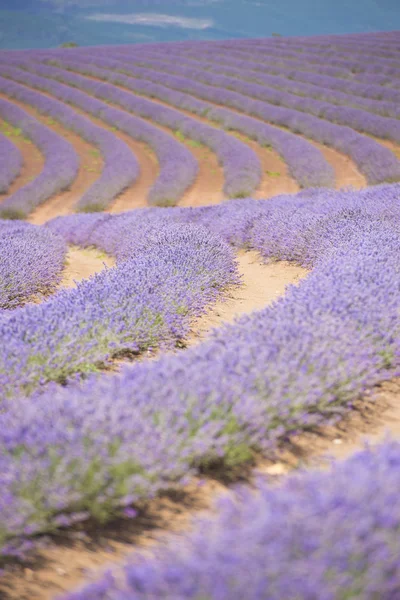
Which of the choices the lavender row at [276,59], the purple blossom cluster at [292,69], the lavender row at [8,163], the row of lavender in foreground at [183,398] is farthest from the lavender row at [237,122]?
the row of lavender in foreground at [183,398]

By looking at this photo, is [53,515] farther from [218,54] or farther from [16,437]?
[218,54]

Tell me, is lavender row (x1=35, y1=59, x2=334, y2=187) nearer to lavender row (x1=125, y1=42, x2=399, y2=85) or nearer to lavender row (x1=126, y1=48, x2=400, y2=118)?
lavender row (x1=126, y1=48, x2=400, y2=118)

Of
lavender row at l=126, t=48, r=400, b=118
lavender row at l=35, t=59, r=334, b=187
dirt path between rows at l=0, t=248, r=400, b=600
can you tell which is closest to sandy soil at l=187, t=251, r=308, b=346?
dirt path between rows at l=0, t=248, r=400, b=600

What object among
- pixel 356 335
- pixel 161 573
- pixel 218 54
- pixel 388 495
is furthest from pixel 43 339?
pixel 218 54

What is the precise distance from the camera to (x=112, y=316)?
10.1 feet

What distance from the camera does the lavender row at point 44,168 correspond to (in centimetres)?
1148

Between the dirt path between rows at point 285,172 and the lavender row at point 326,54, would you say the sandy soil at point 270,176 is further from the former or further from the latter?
the lavender row at point 326,54

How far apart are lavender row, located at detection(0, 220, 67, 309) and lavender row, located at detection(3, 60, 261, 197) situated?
609 cm

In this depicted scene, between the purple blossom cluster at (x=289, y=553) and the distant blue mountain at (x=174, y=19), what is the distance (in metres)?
128

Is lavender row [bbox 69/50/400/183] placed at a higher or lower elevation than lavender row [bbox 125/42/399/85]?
lower

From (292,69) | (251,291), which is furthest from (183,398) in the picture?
(292,69)

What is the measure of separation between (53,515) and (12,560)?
0.55ft

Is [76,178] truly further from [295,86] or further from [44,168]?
[295,86]

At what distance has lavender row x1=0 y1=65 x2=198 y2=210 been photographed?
11.7 m
